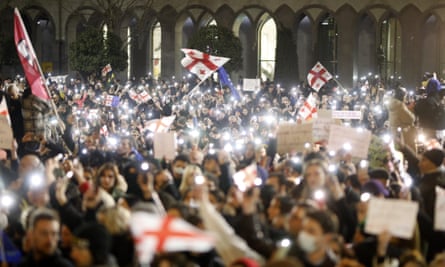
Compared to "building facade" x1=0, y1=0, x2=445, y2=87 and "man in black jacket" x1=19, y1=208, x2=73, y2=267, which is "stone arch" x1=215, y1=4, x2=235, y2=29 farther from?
"man in black jacket" x1=19, y1=208, x2=73, y2=267

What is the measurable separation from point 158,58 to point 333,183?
3416 cm

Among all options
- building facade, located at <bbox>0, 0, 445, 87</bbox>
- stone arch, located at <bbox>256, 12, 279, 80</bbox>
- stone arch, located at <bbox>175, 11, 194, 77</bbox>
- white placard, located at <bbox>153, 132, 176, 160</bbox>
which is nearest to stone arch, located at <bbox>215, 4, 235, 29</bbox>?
building facade, located at <bbox>0, 0, 445, 87</bbox>

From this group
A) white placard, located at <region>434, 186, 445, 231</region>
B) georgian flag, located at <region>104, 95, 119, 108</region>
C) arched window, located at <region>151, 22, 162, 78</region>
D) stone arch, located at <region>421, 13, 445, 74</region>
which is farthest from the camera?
arched window, located at <region>151, 22, 162, 78</region>

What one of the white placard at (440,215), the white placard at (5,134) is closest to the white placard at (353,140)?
the white placard at (440,215)

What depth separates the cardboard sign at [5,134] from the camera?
39.8 feet

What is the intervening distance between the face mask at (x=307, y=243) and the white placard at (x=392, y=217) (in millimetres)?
852

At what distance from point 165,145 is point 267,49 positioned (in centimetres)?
2670

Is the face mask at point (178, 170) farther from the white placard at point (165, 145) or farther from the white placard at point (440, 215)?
the white placard at point (440, 215)

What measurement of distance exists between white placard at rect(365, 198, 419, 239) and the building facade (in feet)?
91.4

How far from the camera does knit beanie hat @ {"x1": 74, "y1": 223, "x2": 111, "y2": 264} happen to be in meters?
6.25

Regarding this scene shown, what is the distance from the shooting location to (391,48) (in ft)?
123

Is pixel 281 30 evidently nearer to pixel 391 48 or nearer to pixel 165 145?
pixel 391 48

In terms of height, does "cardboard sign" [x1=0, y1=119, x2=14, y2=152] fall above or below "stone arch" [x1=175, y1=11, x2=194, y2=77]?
below

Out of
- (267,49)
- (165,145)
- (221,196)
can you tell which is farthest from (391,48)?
(221,196)
